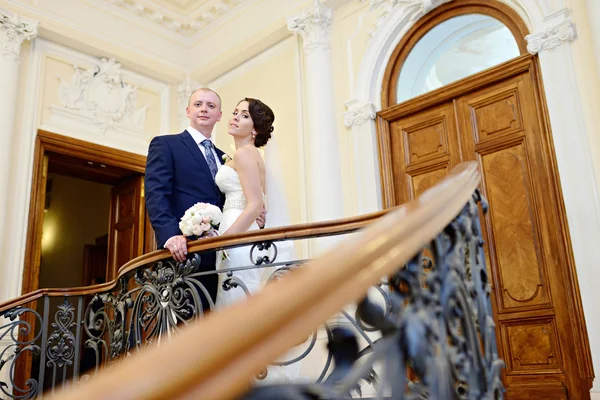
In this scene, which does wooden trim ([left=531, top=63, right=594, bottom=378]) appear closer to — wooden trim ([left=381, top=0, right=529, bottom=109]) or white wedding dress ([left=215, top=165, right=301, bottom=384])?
wooden trim ([left=381, top=0, right=529, bottom=109])

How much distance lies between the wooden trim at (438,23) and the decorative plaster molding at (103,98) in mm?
3630

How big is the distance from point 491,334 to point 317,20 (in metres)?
5.86

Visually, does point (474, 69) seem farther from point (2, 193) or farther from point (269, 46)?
point (2, 193)

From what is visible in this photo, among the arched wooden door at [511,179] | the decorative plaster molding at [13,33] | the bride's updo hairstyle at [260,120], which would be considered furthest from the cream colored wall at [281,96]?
the decorative plaster molding at [13,33]

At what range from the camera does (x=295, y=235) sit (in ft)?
9.98

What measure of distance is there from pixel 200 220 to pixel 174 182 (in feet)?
1.55

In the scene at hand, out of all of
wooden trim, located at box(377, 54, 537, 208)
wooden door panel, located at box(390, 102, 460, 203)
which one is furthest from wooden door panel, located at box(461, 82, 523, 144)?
wooden door panel, located at box(390, 102, 460, 203)

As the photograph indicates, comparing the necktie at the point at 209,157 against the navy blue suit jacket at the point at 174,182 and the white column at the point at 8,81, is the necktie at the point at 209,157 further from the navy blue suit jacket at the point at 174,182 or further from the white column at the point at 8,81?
the white column at the point at 8,81

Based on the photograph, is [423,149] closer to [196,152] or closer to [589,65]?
[589,65]

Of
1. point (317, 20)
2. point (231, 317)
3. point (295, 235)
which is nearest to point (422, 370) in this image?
point (231, 317)

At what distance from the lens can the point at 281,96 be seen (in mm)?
7543

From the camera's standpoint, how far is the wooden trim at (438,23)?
563cm

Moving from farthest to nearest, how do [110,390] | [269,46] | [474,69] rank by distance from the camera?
[269,46] < [474,69] < [110,390]

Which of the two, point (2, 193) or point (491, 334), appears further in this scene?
point (2, 193)
